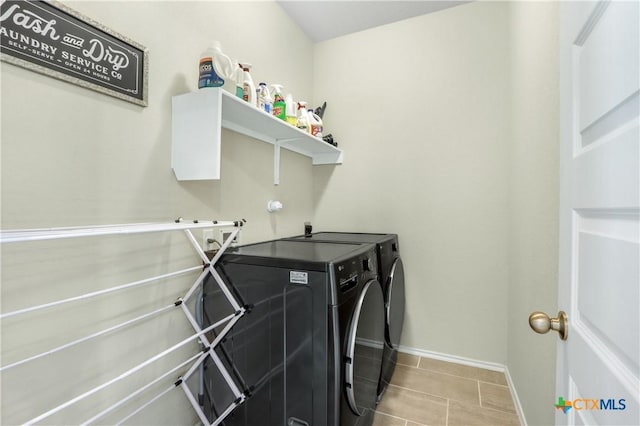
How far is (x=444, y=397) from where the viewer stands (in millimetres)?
1882

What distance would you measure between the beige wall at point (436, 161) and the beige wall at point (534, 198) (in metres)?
0.19

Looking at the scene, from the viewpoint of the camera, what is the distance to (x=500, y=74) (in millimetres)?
2184

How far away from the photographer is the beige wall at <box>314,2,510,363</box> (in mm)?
2207

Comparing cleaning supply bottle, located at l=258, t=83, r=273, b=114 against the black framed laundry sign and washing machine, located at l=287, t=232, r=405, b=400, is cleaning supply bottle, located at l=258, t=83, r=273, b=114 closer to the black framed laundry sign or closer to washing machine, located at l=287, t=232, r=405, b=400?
the black framed laundry sign

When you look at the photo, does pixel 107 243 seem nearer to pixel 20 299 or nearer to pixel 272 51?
pixel 20 299

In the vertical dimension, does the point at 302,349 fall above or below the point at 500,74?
below

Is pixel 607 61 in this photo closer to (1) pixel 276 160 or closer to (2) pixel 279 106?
(2) pixel 279 106

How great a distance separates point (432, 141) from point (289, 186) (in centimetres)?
125

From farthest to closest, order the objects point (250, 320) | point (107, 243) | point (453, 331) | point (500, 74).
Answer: point (453, 331), point (500, 74), point (250, 320), point (107, 243)

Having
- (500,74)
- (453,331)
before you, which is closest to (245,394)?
(453,331)

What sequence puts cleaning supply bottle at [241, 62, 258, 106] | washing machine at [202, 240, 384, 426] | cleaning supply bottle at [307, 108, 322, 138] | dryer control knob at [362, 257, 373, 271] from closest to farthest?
washing machine at [202, 240, 384, 426] < dryer control knob at [362, 257, 373, 271] < cleaning supply bottle at [241, 62, 258, 106] < cleaning supply bottle at [307, 108, 322, 138]

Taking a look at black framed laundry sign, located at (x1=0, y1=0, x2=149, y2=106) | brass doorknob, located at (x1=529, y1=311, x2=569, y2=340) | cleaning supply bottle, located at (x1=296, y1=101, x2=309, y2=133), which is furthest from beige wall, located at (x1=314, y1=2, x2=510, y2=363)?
black framed laundry sign, located at (x1=0, y1=0, x2=149, y2=106)

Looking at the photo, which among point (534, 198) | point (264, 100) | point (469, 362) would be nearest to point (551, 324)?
point (534, 198)

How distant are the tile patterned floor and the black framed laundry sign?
2142 millimetres
